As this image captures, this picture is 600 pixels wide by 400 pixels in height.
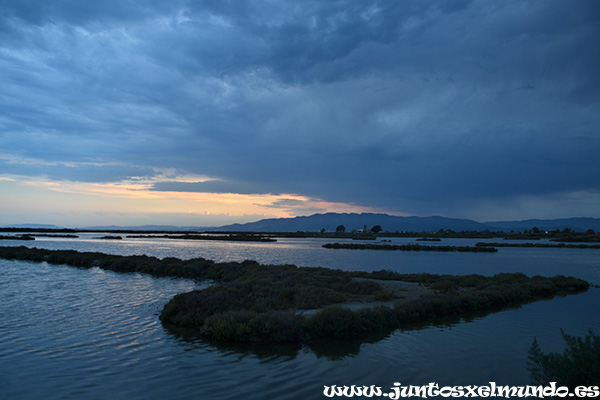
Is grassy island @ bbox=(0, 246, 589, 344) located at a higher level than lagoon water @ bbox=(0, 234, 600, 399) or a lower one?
higher

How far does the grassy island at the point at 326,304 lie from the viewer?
11930 millimetres

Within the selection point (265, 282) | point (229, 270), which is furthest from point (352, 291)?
point (229, 270)

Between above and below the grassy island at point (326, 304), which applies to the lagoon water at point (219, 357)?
below

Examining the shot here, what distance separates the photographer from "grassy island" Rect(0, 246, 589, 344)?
11930 mm

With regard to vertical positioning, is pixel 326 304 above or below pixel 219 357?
above

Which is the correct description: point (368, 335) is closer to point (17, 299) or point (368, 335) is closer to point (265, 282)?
point (265, 282)

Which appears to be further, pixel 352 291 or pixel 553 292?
pixel 553 292

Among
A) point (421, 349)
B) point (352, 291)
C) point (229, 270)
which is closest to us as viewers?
point (421, 349)

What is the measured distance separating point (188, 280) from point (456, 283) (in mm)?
18201

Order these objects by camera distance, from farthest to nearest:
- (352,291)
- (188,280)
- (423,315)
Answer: (188,280) → (352,291) → (423,315)

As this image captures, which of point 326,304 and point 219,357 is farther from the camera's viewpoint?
point 326,304

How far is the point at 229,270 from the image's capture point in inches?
1136

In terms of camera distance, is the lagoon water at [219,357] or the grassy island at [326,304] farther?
the grassy island at [326,304]

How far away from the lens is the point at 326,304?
54.7ft
